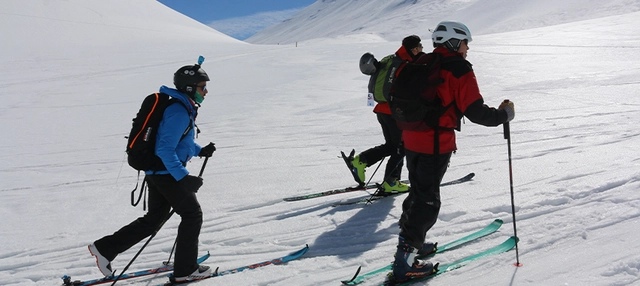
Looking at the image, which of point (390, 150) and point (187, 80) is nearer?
point (187, 80)

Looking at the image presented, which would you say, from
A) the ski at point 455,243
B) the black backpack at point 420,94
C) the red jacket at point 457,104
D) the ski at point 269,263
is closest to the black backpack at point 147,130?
the ski at point 269,263

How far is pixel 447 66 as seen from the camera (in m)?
3.54

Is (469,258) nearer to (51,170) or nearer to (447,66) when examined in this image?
(447,66)

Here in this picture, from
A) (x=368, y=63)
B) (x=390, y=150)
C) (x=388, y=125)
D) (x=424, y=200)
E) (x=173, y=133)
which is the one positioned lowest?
(x=390, y=150)

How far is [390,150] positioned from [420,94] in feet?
8.28

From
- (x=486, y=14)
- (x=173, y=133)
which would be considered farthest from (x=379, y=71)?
(x=486, y=14)

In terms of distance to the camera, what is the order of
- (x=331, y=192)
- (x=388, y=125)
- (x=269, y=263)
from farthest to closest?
(x=331, y=192) < (x=388, y=125) < (x=269, y=263)

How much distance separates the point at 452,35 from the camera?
3615 mm

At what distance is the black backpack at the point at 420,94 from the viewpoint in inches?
139

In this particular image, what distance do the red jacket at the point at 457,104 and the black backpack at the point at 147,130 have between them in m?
1.87

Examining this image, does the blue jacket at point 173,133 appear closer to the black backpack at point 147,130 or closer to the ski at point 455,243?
the black backpack at point 147,130

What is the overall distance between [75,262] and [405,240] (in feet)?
10.1

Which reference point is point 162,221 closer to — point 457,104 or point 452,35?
point 457,104

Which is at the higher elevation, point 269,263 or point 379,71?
point 379,71
